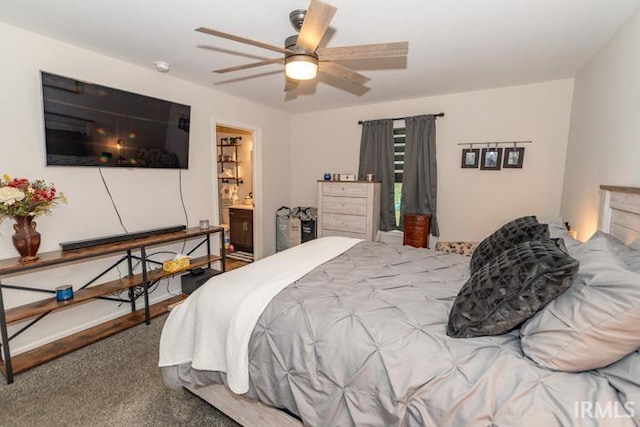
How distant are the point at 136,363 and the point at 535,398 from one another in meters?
2.49

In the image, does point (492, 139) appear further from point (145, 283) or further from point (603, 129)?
point (145, 283)

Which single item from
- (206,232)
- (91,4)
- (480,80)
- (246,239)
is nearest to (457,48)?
(480,80)

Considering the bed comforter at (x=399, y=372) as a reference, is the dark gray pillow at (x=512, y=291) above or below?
above

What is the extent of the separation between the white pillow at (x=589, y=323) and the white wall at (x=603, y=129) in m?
1.26

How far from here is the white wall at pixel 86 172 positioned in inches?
86.3

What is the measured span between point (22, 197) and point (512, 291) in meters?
2.95

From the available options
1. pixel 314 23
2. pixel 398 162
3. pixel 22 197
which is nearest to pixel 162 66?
pixel 22 197

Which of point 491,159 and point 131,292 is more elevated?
point 491,159

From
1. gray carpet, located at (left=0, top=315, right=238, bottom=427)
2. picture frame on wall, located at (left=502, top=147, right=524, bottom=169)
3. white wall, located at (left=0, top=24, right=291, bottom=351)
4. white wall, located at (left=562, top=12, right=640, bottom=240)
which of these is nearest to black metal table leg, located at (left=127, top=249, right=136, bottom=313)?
white wall, located at (left=0, top=24, right=291, bottom=351)

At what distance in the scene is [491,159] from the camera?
3.65m

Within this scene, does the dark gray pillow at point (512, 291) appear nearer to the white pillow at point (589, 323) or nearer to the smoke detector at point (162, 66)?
the white pillow at point (589, 323)

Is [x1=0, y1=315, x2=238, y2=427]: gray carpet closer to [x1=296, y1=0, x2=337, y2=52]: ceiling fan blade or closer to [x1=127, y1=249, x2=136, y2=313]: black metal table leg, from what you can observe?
[x1=127, y1=249, x2=136, y2=313]: black metal table leg

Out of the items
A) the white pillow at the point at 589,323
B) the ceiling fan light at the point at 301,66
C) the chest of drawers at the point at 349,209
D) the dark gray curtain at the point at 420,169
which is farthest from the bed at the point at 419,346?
the chest of drawers at the point at 349,209

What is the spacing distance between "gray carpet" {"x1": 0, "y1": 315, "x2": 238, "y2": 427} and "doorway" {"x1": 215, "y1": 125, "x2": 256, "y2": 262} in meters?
2.73
